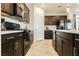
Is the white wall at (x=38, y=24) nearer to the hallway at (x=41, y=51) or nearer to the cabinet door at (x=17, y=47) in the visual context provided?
the hallway at (x=41, y=51)

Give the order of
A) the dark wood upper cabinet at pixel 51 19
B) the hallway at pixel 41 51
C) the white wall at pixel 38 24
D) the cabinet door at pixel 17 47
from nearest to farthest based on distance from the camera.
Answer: the cabinet door at pixel 17 47, the hallway at pixel 41 51, the white wall at pixel 38 24, the dark wood upper cabinet at pixel 51 19

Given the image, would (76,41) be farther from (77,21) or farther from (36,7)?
(36,7)

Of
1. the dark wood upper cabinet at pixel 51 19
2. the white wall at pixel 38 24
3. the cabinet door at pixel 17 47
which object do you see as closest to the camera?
the cabinet door at pixel 17 47

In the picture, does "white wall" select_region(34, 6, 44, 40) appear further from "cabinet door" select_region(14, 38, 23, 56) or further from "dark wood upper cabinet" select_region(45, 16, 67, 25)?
"cabinet door" select_region(14, 38, 23, 56)

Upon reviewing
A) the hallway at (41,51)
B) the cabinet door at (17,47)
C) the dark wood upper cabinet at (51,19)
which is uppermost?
the dark wood upper cabinet at (51,19)

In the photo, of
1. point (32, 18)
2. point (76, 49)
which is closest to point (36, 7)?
point (32, 18)

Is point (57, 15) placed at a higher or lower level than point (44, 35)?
higher

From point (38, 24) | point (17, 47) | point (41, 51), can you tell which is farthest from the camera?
point (38, 24)

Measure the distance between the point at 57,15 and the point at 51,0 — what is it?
781cm

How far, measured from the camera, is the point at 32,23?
750 centimetres

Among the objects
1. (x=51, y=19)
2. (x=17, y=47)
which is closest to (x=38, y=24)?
(x=51, y=19)

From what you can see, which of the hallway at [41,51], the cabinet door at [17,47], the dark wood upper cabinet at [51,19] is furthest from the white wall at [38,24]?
the cabinet door at [17,47]

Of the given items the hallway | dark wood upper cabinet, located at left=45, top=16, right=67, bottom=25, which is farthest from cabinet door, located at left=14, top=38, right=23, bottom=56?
dark wood upper cabinet, located at left=45, top=16, right=67, bottom=25

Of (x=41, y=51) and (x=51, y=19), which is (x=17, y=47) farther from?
(x=51, y=19)
